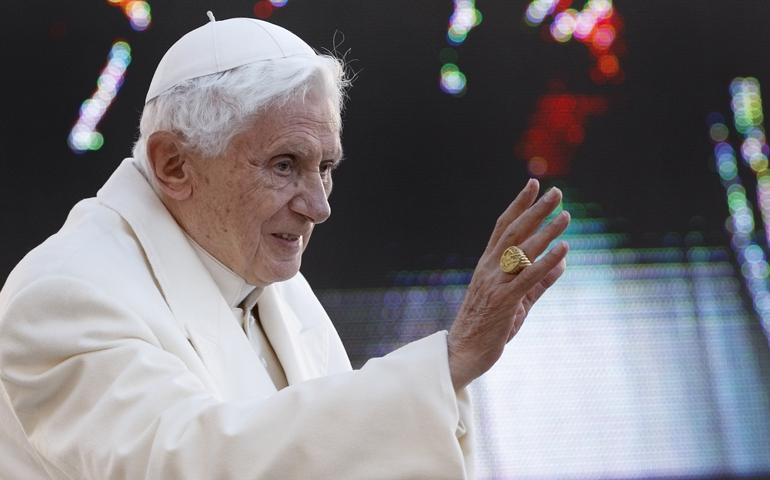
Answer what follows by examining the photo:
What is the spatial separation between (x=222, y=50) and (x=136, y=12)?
1464mm

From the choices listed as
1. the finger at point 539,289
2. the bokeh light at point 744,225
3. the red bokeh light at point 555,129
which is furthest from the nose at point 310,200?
the bokeh light at point 744,225

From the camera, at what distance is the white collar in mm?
2146

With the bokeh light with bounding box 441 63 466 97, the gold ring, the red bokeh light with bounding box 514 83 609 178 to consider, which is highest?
the gold ring

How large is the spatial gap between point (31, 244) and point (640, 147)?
92.1 inches

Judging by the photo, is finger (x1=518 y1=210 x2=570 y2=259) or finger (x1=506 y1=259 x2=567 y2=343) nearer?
finger (x1=518 y1=210 x2=570 y2=259)

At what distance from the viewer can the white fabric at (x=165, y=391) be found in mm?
1499

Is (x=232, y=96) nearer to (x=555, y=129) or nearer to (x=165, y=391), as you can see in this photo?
(x=165, y=391)

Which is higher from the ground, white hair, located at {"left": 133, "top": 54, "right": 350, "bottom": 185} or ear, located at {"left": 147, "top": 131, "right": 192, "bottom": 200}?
white hair, located at {"left": 133, "top": 54, "right": 350, "bottom": 185}

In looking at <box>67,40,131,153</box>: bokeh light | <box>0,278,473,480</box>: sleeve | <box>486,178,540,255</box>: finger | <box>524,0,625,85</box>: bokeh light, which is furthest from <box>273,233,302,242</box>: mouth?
<box>524,0,625,85</box>: bokeh light

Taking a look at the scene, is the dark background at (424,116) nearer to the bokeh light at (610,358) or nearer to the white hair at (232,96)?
the bokeh light at (610,358)

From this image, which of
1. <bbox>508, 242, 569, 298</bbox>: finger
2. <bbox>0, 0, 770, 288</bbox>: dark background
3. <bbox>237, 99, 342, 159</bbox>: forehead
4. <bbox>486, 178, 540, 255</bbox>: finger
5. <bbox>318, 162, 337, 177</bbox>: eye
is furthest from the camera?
<bbox>0, 0, 770, 288</bbox>: dark background

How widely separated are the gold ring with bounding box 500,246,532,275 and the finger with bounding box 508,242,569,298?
0.04 feet

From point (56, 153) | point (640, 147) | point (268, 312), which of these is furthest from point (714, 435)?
point (56, 153)

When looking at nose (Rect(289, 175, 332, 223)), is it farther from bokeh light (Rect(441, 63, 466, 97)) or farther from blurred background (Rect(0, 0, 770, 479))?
bokeh light (Rect(441, 63, 466, 97))
